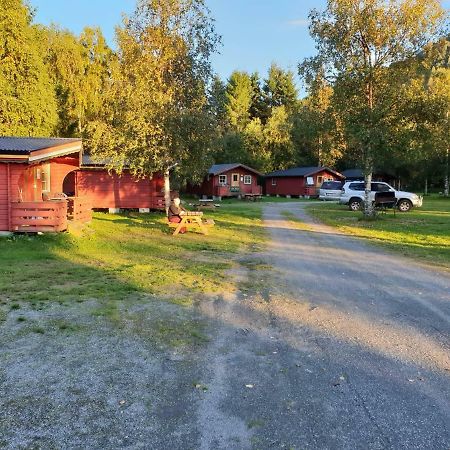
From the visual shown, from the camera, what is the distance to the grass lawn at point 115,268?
22.0ft

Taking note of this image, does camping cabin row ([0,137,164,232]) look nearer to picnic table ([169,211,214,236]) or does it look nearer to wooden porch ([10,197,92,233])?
wooden porch ([10,197,92,233])

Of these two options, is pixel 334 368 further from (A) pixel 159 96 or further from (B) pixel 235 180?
(B) pixel 235 180

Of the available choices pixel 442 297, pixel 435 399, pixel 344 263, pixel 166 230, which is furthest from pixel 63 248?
pixel 435 399

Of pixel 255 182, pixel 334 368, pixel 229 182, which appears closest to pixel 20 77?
pixel 229 182

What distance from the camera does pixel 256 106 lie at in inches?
2783

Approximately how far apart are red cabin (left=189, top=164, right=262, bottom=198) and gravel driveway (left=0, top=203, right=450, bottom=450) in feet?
114

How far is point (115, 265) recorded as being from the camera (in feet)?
30.9

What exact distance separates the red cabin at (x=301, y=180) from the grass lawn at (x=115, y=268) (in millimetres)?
31241

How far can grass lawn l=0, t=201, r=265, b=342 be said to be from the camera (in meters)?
6.70

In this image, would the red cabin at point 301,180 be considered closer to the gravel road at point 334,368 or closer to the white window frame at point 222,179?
the white window frame at point 222,179

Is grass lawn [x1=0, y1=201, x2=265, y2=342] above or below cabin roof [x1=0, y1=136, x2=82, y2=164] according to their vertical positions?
below

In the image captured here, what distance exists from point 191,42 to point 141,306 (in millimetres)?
16198

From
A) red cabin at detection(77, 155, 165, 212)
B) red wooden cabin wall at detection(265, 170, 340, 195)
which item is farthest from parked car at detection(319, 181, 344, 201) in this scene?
red cabin at detection(77, 155, 165, 212)

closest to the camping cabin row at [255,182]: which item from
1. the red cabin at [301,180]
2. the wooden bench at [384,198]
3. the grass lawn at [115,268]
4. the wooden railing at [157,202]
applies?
the red cabin at [301,180]
